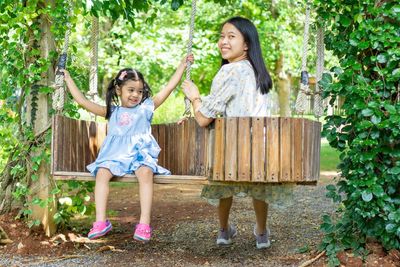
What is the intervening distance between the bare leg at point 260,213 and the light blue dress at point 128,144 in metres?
0.69

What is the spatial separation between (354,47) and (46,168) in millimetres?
2586

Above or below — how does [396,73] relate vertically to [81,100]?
above

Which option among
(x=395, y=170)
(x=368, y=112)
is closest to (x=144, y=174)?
(x=368, y=112)

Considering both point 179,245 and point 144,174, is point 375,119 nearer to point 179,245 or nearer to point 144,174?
point 144,174

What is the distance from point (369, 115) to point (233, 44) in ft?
3.20

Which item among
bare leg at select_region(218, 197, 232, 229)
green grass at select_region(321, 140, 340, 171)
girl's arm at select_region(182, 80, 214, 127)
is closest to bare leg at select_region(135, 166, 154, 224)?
girl's arm at select_region(182, 80, 214, 127)

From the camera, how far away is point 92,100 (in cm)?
466

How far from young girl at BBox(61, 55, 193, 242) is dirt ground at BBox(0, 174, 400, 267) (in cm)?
60

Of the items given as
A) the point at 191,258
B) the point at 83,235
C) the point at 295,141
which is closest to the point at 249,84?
the point at 295,141

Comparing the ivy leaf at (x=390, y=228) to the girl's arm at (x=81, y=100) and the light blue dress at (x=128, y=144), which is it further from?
the girl's arm at (x=81, y=100)

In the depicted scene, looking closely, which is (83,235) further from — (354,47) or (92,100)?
(354,47)

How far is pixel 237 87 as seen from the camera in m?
3.79

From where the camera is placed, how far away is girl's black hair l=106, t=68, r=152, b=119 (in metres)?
4.31

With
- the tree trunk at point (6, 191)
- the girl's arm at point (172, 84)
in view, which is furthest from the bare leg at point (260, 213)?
the tree trunk at point (6, 191)
